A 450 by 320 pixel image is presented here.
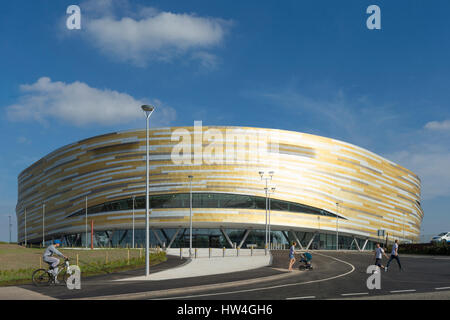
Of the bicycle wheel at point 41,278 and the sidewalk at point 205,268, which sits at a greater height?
the bicycle wheel at point 41,278

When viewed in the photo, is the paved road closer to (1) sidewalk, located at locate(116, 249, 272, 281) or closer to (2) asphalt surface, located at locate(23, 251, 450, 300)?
(2) asphalt surface, located at locate(23, 251, 450, 300)

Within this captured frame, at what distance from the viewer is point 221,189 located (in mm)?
69812

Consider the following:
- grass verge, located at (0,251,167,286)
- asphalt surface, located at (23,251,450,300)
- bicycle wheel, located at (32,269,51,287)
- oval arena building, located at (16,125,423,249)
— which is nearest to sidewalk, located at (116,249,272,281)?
asphalt surface, located at (23,251,450,300)

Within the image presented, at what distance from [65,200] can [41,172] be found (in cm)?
1385

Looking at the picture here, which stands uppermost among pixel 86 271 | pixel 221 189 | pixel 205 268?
pixel 221 189

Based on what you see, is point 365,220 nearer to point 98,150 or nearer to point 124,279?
point 98,150

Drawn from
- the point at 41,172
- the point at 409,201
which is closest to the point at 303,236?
the point at 409,201

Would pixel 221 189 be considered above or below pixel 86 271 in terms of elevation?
above

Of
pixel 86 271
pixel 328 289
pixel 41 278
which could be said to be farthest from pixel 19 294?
pixel 328 289

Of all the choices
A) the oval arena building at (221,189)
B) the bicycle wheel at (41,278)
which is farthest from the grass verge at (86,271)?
the oval arena building at (221,189)

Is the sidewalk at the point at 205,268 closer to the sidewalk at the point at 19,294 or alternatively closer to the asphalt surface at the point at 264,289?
the asphalt surface at the point at 264,289

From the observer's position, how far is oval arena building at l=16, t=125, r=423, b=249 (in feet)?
230

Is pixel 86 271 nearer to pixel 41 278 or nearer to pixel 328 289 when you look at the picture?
pixel 41 278

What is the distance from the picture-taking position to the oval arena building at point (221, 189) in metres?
70.2
